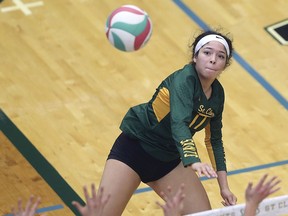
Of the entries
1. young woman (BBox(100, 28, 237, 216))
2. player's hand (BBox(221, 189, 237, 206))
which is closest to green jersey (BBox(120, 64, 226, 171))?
young woman (BBox(100, 28, 237, 216))

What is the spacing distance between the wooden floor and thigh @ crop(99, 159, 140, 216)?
188cm

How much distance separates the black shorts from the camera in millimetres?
9023

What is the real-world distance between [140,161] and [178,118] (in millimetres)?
885

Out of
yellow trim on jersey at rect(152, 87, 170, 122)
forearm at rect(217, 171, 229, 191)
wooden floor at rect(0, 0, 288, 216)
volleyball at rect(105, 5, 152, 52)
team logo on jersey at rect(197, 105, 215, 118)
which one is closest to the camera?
team logo on jersey at rect(197, 105, 215, 118)

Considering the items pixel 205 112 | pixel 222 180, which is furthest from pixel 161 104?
pixel 222 180

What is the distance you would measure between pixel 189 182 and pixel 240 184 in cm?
246

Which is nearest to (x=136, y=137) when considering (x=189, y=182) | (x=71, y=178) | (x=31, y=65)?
(x=189, y=182)

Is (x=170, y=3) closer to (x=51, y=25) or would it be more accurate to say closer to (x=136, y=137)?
(x=51, y=25)

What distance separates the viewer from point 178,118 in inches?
327

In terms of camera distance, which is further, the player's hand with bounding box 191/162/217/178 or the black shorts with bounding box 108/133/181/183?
the black shorts with bounding box 108/133/181/183

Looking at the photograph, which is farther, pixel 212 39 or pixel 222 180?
pixel 222 180

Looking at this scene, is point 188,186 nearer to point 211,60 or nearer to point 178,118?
point 178,118

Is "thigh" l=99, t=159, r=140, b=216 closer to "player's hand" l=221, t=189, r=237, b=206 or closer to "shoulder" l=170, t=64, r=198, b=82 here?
"player's hand" l=221, t=189, r=237, b=206

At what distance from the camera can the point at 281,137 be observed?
40.3 ft
